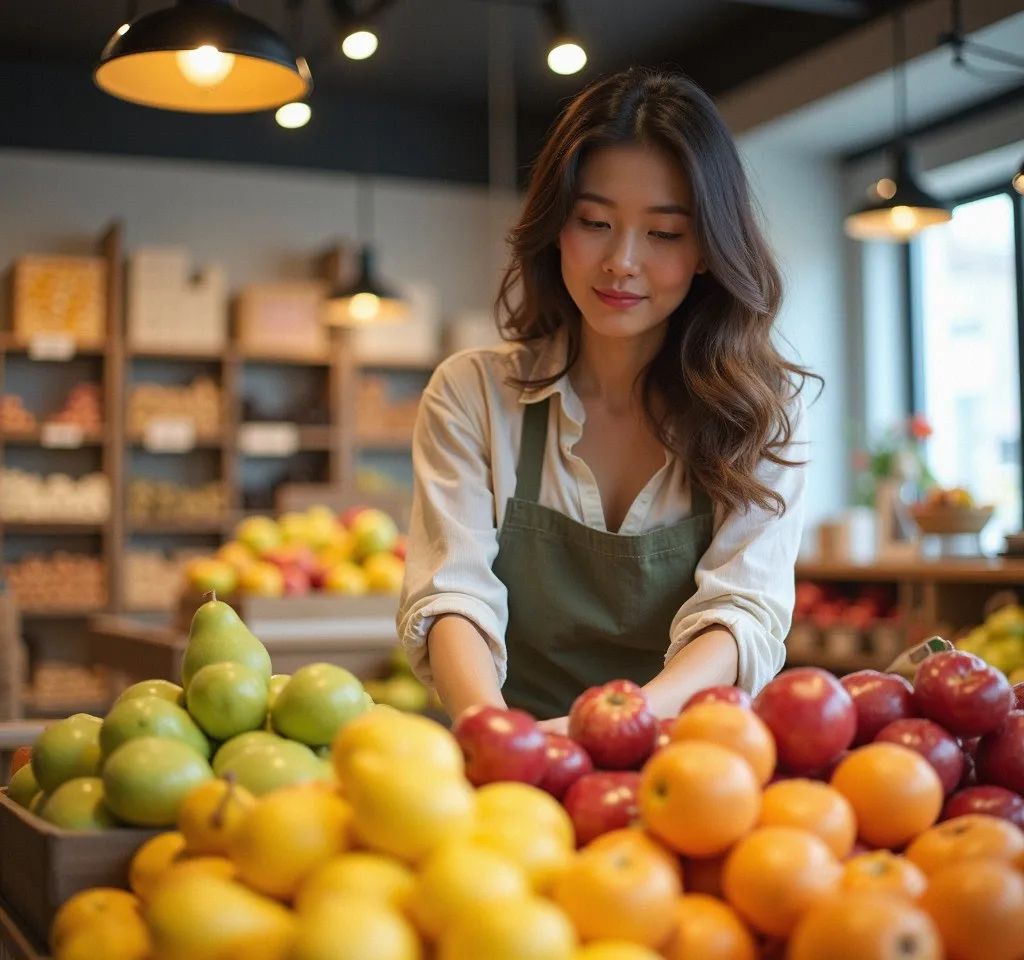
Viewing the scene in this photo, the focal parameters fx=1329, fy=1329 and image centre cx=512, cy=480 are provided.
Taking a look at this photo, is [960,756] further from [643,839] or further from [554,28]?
[554,28]

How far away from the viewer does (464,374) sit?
1.95m

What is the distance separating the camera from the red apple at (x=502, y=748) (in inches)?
43.0

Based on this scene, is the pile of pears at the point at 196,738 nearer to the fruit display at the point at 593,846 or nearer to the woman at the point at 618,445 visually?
the fruit display at the point at 593,846

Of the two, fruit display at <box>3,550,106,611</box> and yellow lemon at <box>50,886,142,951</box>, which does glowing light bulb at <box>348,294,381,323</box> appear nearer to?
fruit display at <box>3,550,106,611</box>

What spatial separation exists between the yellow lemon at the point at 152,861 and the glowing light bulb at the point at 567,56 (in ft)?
10.1

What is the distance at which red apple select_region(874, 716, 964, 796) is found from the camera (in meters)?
1.16

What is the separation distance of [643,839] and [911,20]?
549 cm

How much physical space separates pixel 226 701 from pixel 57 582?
6.08m

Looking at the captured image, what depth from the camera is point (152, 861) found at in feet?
3.49

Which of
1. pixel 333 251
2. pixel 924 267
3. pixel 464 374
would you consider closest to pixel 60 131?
pixel 333 251

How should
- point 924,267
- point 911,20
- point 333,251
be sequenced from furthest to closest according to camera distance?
point 333,251 < point 924,267 < point 911,20

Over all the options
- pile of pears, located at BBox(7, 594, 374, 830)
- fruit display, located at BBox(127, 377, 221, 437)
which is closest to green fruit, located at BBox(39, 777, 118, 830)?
pile of pears, located at BBox(7, 594, 374, 830)

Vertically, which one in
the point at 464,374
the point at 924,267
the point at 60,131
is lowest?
the point at 464,374

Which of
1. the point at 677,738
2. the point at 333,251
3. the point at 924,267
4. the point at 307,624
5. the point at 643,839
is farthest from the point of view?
the point at 333,251
